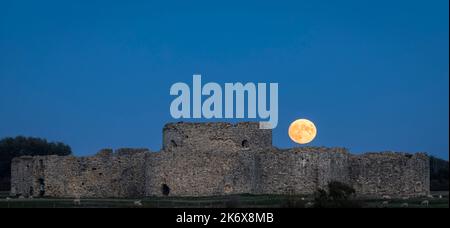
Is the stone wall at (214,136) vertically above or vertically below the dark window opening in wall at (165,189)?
above

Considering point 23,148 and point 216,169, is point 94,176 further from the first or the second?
point 23,148

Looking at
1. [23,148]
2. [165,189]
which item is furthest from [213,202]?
[23,148]

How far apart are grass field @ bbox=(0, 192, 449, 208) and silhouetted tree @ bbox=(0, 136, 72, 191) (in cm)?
3116

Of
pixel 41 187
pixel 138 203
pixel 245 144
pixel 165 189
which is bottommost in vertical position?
pixel 138 203

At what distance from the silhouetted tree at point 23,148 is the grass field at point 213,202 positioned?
102 feet

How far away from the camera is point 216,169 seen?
53938 millimetres

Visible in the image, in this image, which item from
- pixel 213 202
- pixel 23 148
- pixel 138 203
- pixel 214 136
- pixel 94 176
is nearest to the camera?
pixel 213 202

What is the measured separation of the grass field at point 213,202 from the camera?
46.2m

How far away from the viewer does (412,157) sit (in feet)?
183

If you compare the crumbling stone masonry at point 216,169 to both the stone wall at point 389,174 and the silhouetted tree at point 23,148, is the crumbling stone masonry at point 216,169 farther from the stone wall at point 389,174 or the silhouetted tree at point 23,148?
the silhouetted tree at point 23,148

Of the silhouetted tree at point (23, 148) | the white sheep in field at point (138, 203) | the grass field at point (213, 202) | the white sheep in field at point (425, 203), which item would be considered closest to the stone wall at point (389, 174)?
the grass field at point (213, 202)

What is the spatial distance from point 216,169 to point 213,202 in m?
6.39
